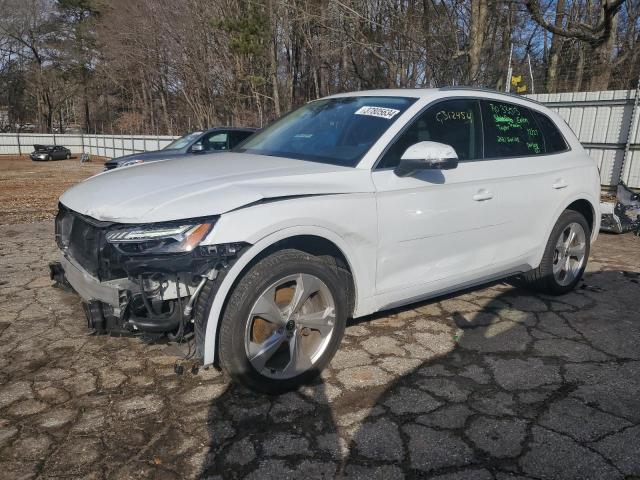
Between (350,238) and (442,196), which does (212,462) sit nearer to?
(350,238)

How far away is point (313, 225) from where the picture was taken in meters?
2.69

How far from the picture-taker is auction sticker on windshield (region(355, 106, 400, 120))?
3265mm

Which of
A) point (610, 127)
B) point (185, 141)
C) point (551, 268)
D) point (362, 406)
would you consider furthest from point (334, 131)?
point (610, 127)

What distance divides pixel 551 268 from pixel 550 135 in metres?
1.16

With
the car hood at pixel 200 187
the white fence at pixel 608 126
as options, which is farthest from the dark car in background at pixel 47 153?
the car hood at pixel 200 187

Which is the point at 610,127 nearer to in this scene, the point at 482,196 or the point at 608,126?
the point at 608,126

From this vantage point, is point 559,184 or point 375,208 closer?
point 375,208

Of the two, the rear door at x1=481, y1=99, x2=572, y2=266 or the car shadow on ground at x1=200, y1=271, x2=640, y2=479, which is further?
the rear door at x1=481, y1=99, x2=572, y2=266

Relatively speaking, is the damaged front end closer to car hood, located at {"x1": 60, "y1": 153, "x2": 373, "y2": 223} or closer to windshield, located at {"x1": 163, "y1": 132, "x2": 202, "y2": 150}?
car hood, located at {"x1": 60, "y1": 153, "x2": 373, "y2": 223}

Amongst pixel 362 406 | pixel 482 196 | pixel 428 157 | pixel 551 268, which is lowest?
pixel 362 406

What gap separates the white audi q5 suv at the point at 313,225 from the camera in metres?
2.44

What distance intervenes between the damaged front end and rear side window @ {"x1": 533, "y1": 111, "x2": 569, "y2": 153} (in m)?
3.03

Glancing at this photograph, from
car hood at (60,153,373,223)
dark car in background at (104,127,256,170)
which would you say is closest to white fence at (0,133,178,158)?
dark car in background at (104,127,256,170)

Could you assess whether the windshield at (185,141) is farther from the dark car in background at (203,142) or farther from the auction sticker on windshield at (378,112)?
the auction sticker on windshield at (378,112)
